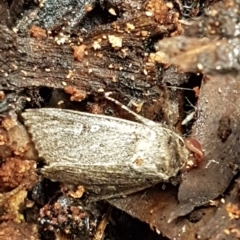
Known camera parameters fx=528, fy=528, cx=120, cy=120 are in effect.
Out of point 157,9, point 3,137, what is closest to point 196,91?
point 157,9

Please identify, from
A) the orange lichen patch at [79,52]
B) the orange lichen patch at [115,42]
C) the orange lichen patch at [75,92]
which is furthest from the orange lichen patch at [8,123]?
the orange lichen patch at [115,42]

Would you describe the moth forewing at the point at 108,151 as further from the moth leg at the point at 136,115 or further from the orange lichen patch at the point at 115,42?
the orange lichen patch at the point at 115,42

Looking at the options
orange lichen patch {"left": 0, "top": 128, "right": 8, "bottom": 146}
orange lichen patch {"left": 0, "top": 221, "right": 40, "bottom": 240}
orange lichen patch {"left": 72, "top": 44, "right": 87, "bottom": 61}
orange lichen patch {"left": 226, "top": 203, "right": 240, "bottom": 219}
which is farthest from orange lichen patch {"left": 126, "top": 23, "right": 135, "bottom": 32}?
orange lichen patch {"left": 0, "top": 221, "right": 40, "bottom": 240}

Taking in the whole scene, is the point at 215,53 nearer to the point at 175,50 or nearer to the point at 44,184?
the point at 175,50

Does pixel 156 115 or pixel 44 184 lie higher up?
pixel 156 115

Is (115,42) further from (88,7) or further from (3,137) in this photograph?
(3,137)

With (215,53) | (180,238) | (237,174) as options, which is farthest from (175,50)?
(180,238)
